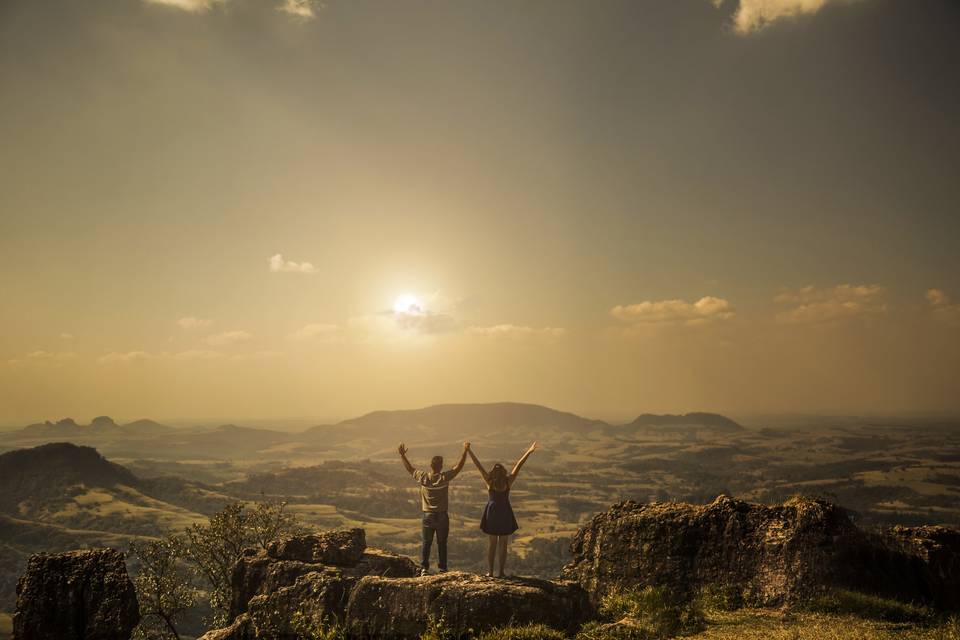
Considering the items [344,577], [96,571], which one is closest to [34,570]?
[96,571]

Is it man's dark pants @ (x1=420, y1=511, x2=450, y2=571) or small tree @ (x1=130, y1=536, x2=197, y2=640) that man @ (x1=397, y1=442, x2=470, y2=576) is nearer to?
man's dark pants @ (x1=420, y1=511, x2=450, y2=571)

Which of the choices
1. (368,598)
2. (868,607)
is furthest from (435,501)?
(868,607)

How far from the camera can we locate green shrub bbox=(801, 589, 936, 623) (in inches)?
498

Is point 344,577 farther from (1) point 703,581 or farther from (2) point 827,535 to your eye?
(2) point 827,535

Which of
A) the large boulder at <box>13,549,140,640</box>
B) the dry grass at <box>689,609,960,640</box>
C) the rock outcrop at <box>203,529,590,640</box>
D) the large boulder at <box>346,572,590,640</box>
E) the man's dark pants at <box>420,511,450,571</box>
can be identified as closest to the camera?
the dry grass at <box>689,609,960,640</box>

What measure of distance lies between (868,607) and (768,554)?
94.0 inches

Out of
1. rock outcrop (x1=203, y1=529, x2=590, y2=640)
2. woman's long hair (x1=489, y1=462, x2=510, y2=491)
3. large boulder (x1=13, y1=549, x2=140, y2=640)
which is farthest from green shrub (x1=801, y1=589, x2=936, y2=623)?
large boulder (x1=13, y1=549, x2=140, y2=640)

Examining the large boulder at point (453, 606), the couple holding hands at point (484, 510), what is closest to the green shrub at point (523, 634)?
the large boulder at point (453, 606)

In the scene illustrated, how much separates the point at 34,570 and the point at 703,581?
1871 centimetres

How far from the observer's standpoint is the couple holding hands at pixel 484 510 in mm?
15328

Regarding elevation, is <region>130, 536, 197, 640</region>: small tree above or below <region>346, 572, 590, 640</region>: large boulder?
below

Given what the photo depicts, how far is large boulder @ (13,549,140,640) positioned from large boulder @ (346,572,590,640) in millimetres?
6475

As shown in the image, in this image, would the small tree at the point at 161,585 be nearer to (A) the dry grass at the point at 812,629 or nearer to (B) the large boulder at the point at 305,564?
(B) the large boulder at the point at 305,564

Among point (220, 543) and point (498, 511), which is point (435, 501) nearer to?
point (498, 511)
